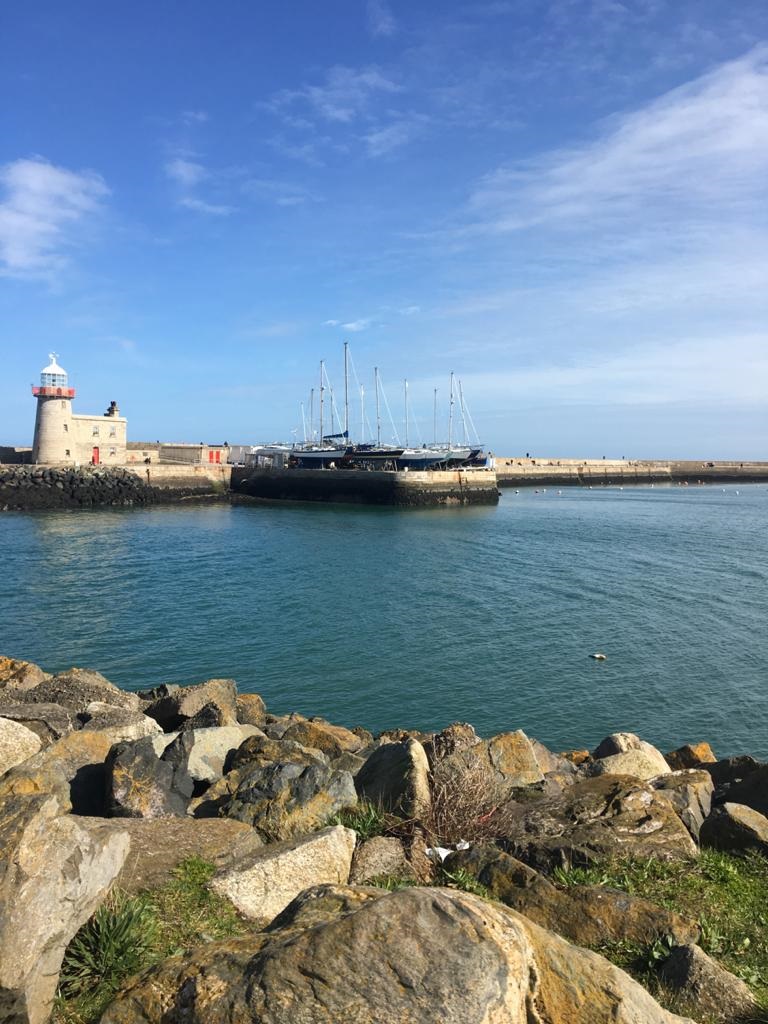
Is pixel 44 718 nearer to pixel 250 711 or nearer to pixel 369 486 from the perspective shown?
pixel 250 711

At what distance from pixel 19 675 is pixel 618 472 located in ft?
397

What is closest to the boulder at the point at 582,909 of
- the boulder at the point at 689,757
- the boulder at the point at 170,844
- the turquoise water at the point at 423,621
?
the boulder at the point at 170,844

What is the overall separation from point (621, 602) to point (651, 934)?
82.7 ft

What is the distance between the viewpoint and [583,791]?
25.4ft

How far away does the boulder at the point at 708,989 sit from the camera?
4.52 metres

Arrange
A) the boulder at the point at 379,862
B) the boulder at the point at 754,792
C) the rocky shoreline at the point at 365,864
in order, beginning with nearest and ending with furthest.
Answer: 1. the rocky shoreline at the point at 365,864
2. the boulder at the point at 379,862
3. the boulder at the point at 754,792

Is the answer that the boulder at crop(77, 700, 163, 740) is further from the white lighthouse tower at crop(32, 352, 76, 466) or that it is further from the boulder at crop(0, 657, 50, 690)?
the white lighthouse tower at crop(32, 352, 76, 466)

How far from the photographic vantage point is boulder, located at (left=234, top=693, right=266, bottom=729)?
13.9m

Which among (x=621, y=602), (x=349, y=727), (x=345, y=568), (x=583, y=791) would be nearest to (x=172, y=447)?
(x=345, y=568)

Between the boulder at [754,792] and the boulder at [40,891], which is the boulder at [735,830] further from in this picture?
the boulder at [40,891]

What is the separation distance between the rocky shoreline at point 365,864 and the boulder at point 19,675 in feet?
14.6

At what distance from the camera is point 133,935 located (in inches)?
172

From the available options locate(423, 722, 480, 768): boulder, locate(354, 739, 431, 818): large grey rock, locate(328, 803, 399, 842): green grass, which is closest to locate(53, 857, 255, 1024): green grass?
locate(328, 803, 399, 842): green grass

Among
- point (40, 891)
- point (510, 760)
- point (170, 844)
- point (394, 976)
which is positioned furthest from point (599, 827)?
point (40, 891)
